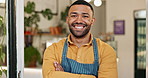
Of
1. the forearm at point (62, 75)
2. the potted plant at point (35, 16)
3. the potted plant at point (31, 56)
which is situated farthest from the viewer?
the potted plant at point (35, 16)

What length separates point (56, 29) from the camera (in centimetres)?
693

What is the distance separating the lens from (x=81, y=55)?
200 cm

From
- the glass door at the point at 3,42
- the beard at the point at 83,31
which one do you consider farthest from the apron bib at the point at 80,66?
the glass door at the point at 3,42

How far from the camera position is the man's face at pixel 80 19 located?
6.38ft

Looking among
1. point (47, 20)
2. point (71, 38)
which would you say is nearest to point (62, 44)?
point (71, 38)

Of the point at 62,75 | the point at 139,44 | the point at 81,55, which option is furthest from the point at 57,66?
the point at 139,44

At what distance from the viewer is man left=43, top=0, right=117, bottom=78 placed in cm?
194

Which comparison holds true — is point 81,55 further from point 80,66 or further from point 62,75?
point 62,75

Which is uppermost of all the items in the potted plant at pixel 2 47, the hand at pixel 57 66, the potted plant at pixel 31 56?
the potted plant at pixel 2 47

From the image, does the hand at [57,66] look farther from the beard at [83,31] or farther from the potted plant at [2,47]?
the potted plant at [2,47]

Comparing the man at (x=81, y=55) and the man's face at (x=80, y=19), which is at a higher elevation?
the man's face at (x=80, y=19)

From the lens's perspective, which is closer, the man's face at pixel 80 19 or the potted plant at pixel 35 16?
Result: the man's face at pixel 80 19

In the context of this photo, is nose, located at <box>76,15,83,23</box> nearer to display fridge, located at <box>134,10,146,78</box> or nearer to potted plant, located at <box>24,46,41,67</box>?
potted plant, located at <box>24,46,41,67</box>

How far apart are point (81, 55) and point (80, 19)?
30cm
